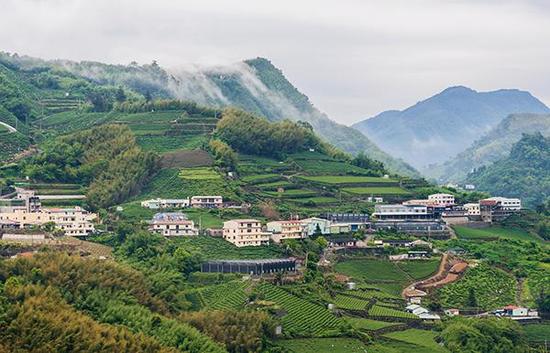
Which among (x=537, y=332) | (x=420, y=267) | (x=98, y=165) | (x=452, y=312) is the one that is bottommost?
(x=537, y=332)

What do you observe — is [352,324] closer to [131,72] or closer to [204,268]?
A: [204,268]

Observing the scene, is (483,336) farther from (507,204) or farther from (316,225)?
(507,204)

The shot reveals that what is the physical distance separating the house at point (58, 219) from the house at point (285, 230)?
27.1ft

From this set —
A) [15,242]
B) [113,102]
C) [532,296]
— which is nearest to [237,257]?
[15,242]

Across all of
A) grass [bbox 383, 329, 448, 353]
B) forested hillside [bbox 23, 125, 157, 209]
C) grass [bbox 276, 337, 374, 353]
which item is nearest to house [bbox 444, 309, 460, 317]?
grass [bbox 383, 329, 448, 353]

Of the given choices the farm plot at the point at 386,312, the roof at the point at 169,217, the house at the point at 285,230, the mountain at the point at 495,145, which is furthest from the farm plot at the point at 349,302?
the mountain at the point at 495,145

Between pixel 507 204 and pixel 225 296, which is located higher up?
pixel 507 204

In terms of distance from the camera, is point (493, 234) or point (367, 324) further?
point (493, 234)

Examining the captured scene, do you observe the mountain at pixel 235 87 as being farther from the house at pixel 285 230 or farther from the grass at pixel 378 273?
the grass at pixel 378 273

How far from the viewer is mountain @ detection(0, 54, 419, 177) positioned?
10312 centimetres

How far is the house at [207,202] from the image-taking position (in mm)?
53625

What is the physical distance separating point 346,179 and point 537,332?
21.9 m

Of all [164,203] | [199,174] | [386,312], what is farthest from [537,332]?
[199,174]

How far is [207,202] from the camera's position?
53.7 meters
